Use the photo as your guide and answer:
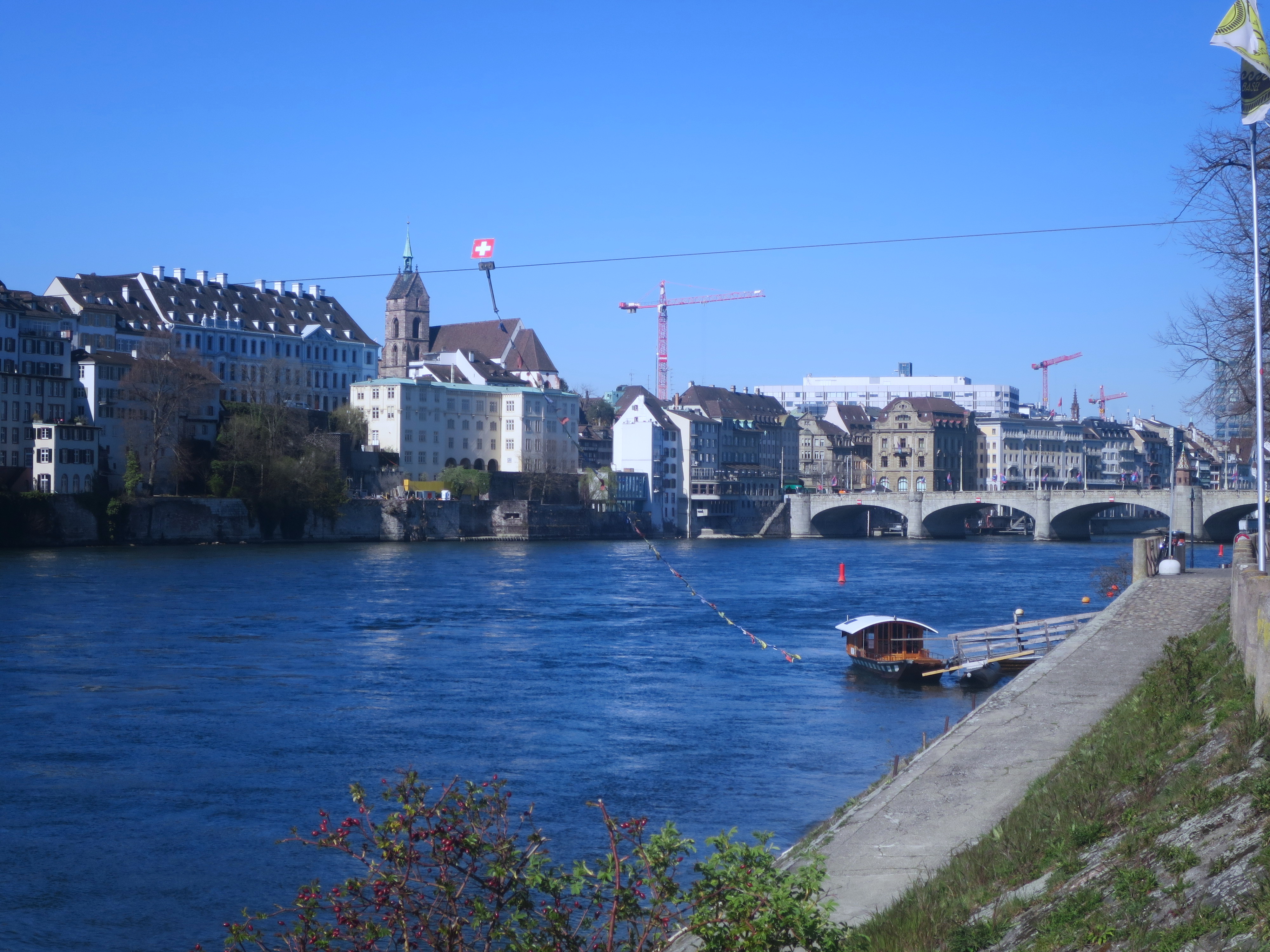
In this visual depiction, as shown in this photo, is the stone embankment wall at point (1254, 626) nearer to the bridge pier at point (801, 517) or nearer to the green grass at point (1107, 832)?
the green grass at point (1107, 832)

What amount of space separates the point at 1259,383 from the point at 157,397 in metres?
70.2

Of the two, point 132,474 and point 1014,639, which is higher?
point 132,474

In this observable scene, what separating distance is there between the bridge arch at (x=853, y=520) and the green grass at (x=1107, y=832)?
96.2m

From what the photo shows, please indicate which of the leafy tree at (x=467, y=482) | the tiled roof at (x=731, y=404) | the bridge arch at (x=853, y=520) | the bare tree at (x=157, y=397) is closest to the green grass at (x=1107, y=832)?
the bare tree at (x=157, y=397)

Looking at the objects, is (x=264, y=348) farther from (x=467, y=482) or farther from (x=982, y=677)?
(x=982, y=677)

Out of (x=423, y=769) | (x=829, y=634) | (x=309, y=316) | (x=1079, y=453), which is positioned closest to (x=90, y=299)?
(x=309, y=316)

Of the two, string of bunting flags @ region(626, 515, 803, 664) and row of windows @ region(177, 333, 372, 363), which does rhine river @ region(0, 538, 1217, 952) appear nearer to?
string of bunting flags @ region(626, 515, 803, 664)

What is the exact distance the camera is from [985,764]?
15.9 meters

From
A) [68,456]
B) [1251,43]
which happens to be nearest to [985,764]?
[1251,43]

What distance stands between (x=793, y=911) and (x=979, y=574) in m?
60.6

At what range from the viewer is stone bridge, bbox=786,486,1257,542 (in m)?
88.9

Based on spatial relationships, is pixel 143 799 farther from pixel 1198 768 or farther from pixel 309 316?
pixel 309 316

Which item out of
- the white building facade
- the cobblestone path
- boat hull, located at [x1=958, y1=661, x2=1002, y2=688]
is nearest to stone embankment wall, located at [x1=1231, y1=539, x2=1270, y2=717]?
the cobblestone path

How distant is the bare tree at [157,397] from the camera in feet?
259
